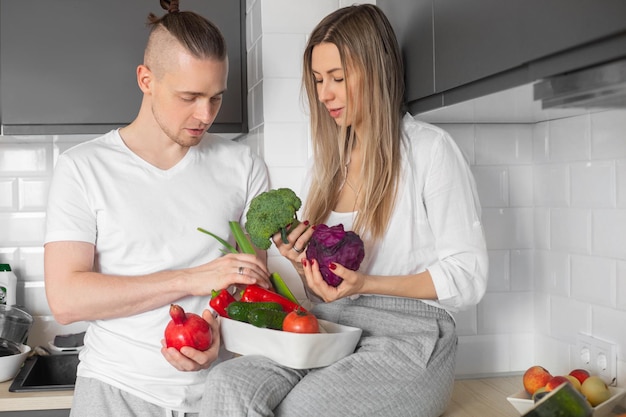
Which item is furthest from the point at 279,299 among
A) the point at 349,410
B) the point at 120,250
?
the point at 120,250

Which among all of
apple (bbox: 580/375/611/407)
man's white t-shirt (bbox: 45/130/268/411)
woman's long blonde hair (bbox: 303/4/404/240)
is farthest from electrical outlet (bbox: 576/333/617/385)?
man's white t-shirt (bbox: 45/130/268/411)

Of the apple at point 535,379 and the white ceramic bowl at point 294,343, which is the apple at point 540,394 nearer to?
the apple at point 535,379

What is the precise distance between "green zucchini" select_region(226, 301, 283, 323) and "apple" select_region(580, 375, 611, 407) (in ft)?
2.32

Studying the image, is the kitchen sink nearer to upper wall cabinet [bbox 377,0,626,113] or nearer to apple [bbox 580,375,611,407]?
upper wall cabinet [bbox 377,0,626,113]

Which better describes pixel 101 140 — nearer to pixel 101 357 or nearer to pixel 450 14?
pixel 101 357

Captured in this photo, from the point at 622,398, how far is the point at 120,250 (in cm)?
118

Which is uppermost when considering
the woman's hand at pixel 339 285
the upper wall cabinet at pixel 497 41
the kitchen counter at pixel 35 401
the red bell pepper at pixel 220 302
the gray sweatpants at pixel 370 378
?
the upper wall cabinet at pixel 497 41

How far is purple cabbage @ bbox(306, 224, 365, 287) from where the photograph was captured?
1434 mm

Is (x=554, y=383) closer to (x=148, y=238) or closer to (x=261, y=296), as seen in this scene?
(x=261, y=296)

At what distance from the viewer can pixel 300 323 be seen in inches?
53.9

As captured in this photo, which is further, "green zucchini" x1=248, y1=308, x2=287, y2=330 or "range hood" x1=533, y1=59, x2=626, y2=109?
"green zucchini" x1=248, y1=308, x2=287, y2=330

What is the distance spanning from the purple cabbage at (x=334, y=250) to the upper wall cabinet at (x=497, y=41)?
392 mm

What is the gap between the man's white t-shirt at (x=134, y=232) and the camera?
162 cm

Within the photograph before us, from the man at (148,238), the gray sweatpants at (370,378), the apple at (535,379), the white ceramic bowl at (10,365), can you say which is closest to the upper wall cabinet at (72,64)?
the man at (148,238)
